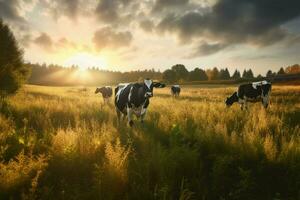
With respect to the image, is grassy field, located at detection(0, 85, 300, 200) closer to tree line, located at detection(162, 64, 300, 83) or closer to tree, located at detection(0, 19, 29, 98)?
tree, located at detection(0, 19, 29, 98)

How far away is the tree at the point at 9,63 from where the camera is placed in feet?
71.7

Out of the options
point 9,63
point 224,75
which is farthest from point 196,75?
point 9,63

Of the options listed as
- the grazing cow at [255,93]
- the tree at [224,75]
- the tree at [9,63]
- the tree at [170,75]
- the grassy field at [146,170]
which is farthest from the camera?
the tree at [224,75]

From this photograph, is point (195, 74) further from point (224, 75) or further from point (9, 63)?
point (9, 63)

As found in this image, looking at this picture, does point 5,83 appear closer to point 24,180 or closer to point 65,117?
point 65,117

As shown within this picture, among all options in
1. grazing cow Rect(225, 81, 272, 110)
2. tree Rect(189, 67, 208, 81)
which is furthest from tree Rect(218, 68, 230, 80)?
grazing cow Rect(225, 81, 272, 110)

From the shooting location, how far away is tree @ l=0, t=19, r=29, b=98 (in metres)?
21.8

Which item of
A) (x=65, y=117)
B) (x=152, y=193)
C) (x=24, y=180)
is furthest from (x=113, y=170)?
(x=65, y=117)

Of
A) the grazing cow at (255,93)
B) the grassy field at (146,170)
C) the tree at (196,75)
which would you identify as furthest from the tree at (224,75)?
the grassy field at (146,170)

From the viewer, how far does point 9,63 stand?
2248 cm

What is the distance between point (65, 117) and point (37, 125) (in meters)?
1.68

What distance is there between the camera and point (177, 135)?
7.50 metres

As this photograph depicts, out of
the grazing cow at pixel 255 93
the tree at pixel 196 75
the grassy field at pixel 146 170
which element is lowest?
the grassy field at pixel 146 170

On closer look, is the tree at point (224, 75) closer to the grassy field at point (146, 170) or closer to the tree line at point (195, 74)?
the tree line at point (195, 74)
